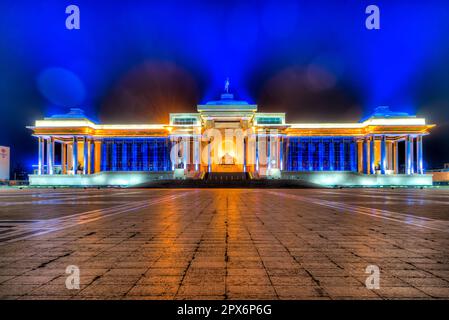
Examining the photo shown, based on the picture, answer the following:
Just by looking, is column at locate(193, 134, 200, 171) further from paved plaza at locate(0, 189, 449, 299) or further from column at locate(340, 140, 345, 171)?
paved plaza at locate(0, 189, 449, 299)

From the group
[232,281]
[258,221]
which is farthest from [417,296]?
[258,221]

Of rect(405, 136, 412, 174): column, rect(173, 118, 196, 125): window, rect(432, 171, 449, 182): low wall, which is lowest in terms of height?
rect(432, 171, 449, 182): low wall

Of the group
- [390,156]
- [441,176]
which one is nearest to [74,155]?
[390,156]

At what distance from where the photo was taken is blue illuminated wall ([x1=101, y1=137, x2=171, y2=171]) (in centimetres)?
5728

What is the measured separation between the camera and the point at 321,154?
5734cm

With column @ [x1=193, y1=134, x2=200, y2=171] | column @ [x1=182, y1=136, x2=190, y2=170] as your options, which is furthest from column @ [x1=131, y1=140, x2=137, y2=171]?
column @ [x1=193, y1=134, x2=200, y2=171]

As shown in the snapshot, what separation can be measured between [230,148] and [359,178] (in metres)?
22.8

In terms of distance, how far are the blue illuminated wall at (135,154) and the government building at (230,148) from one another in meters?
0.18

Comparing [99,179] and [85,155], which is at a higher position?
[85,155]

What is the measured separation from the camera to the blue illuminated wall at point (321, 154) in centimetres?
5669

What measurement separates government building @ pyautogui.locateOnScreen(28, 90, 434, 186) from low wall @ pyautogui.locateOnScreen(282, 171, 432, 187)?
0.15 meters

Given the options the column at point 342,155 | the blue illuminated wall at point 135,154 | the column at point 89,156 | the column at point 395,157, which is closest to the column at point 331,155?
the column at point 342,155

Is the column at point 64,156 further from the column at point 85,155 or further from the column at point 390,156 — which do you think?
the column at point 390,156

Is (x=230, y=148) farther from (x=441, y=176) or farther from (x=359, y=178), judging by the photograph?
(x=441, y=176)
